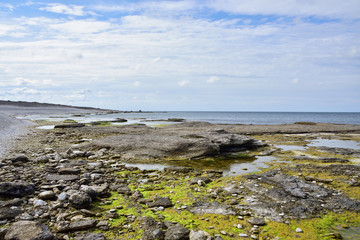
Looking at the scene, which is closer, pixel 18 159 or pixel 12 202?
pixel 12 202

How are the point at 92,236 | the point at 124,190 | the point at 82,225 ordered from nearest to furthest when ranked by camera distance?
the point at 92,236, the point at 82,225, the point at 124,190

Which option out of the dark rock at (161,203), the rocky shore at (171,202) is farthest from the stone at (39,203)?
the dark rock at (161,203)

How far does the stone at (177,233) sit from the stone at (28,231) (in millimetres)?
Answer: 2162

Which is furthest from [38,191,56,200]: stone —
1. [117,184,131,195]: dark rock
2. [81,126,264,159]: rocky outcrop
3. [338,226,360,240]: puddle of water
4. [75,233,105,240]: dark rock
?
[338,226,360,240]: puddle of water

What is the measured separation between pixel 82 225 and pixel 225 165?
26.8ft

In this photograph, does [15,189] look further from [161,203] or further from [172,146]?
[172,146]

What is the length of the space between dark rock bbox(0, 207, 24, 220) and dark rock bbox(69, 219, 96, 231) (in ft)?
4.46

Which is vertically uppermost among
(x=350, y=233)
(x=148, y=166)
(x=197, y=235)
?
(x=197, y=235)

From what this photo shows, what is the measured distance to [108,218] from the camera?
5.73 metres

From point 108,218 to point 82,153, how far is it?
8.14 m

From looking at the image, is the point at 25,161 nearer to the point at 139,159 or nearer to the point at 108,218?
the point at 139,159

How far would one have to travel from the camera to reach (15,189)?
668 centimetres

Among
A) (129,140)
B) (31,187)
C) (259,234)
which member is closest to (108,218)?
(31,187)

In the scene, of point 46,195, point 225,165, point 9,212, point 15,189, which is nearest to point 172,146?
Answer: point 225,165
